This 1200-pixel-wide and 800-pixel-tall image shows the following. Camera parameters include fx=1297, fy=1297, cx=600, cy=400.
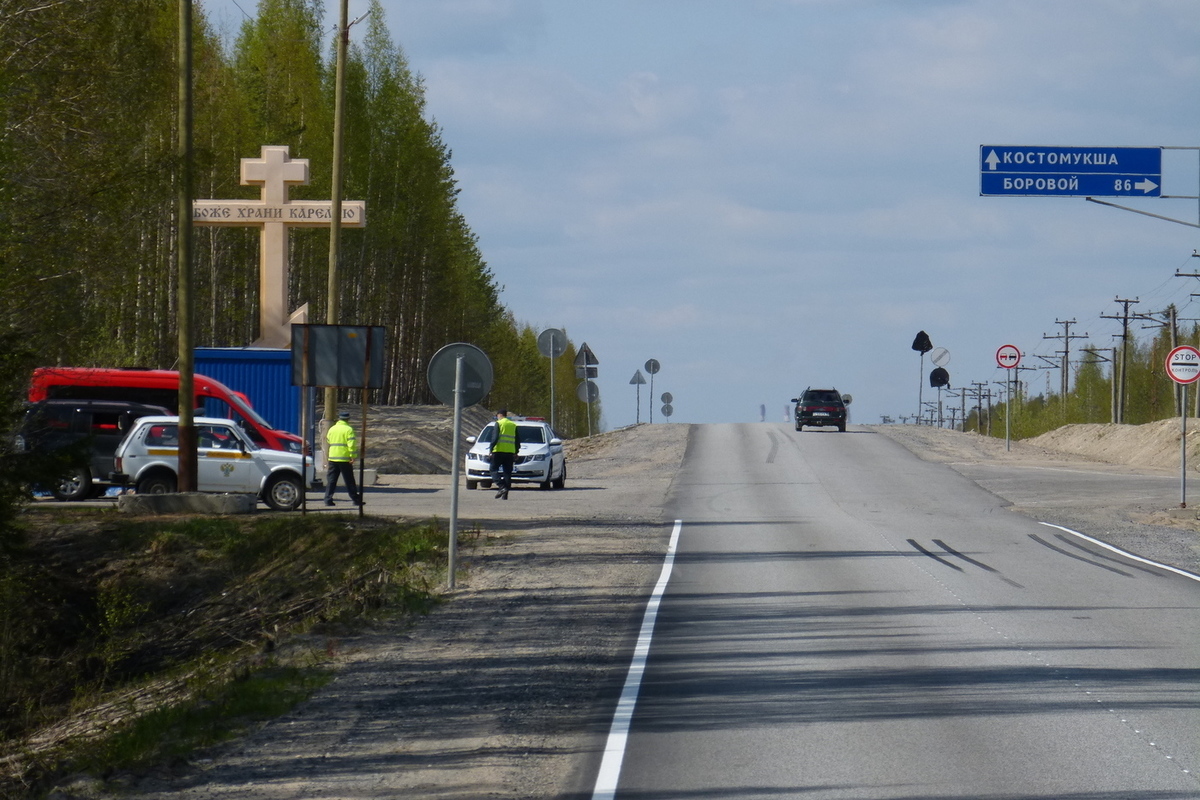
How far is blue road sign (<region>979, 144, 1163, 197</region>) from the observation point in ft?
81.3

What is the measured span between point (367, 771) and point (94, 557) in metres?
15.0

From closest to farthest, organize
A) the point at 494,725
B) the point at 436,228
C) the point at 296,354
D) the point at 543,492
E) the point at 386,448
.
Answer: the point at 494,725 → the point at 296,354 → the point at 543,492 → the point at 386,448 → the point at 436,228

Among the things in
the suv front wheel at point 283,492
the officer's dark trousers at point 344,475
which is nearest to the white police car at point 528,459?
the officer's dark trousers at point 344,475

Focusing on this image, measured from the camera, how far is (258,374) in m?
34.2

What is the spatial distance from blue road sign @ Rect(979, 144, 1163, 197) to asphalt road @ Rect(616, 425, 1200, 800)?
6830 millimetres

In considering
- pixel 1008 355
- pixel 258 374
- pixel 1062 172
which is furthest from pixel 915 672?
pixel 1008 355

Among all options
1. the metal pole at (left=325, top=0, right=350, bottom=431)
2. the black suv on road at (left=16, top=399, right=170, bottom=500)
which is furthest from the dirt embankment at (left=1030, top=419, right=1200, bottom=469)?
the black suv on road at (left=16, top=399, right=170, bottom=500)

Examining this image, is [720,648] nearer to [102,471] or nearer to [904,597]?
[904,597]

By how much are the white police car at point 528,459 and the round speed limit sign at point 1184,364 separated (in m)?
14.1

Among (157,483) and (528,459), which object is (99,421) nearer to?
(157,483)

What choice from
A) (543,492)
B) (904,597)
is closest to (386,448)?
(543,492)

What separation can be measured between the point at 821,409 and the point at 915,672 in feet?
143

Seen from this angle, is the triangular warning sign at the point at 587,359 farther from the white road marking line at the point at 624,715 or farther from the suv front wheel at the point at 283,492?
the white road marking line at the point at 624,715

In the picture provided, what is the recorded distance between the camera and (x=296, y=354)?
20766mm
